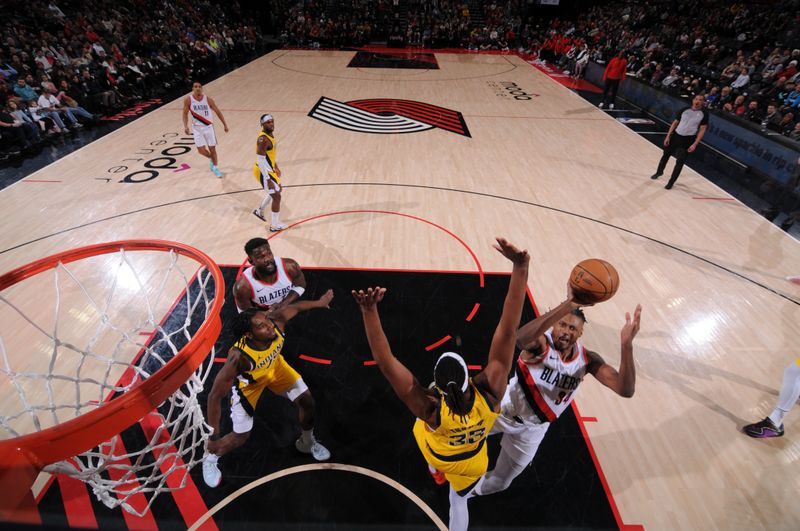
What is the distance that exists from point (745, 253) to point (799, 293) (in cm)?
96

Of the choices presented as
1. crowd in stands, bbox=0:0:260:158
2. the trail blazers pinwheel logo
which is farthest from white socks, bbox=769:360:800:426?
crowd in stands, bbox=0:0:260:158

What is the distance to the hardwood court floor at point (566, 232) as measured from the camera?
139 inches

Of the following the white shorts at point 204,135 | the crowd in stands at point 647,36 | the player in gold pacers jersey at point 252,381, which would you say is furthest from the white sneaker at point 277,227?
the crowd in stands at point 647,36

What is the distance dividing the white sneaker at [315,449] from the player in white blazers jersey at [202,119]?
20.4ft

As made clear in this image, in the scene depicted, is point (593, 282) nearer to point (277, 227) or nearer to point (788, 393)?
point (788, 393)

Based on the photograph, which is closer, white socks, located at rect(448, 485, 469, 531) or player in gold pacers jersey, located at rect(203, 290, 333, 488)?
white socks, located at rect(448, 485, 469, 531)

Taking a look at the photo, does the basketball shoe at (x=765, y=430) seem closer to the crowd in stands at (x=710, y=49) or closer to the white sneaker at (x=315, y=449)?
the white sneaker at (x=315, y=449)

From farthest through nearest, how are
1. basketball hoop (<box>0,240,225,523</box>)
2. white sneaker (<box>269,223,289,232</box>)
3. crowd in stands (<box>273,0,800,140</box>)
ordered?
crowd in stands (<box>273,0,800,140</box>)
white sneaker (<box>269,223,289,232</box>)
basketball hoop (<box>0,240,225,523</box>)

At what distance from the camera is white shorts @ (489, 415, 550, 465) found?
2.80m

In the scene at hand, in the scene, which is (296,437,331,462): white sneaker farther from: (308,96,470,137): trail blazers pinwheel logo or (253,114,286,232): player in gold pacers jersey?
(308,96,470,137): trail blazers pinwheel logo

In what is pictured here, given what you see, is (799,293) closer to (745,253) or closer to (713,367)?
(745,253)

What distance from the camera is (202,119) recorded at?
7543mm

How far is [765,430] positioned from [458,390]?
3.40 metres

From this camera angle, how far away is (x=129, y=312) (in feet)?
16.0
